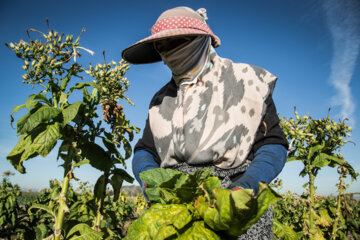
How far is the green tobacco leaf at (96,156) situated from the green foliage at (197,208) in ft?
6.13

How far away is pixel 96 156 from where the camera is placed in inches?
106

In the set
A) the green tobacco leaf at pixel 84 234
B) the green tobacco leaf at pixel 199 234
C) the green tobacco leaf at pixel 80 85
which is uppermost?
the green tobacco leaf at pixel 80 85

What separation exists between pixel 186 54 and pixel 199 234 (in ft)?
4.21

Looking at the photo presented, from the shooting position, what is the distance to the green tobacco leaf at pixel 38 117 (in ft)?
7.02

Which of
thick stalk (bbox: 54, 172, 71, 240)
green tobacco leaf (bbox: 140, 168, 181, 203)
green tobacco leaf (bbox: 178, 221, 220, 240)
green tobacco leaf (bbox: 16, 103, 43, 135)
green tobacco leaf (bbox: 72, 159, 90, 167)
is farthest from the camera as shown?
green tobacco leaf (bbox: 72, 159, 90, 167)

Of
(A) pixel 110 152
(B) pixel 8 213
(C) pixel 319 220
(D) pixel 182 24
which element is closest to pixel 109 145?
(A) pixel 110 152

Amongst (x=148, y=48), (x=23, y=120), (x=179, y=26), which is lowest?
(x=23, y=120)

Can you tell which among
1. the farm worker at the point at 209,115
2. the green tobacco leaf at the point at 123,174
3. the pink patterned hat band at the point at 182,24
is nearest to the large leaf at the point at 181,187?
the farm worker at the point at 209,115

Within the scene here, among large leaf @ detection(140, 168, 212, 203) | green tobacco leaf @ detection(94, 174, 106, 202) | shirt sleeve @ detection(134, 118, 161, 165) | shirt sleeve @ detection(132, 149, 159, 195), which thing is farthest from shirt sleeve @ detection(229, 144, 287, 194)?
green tobacco leaf @ detection(94, 174, 106, 202)

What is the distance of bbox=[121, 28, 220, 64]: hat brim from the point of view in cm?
163

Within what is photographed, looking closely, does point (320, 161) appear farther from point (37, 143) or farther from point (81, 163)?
point (37, 143)

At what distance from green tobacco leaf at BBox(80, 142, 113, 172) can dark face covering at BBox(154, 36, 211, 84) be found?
1.36 meters

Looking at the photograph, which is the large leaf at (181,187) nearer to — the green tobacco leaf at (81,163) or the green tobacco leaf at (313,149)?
the green tobacco leaf at (81,163)

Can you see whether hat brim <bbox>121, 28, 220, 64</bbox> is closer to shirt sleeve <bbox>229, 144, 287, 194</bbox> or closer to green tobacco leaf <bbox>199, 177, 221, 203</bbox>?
shirt sleeve <bbox>229, 144, 287, 194</bbox>
